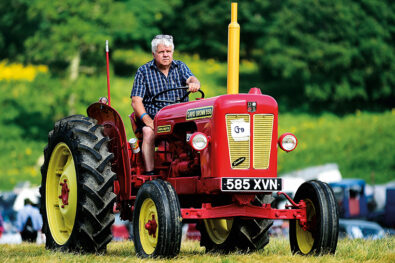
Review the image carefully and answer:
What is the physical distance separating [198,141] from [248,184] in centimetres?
64

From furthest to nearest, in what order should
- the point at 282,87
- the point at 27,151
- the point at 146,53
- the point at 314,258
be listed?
the point at 146,53
the point at 282,87
the point at 27,151
the point at 314,258

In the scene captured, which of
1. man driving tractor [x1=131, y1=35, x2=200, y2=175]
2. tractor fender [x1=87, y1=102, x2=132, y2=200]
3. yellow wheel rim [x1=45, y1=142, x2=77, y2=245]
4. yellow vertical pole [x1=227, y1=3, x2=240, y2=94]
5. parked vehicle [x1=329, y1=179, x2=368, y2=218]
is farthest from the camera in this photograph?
parked vehicle [x1=329, y1=179, x2=368, y2=218]

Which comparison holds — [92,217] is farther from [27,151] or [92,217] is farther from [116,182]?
[27,151]

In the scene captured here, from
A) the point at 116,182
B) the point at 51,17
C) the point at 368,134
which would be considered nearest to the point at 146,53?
the point at 51,17

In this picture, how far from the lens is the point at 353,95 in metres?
36.9

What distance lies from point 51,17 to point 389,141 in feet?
47.7

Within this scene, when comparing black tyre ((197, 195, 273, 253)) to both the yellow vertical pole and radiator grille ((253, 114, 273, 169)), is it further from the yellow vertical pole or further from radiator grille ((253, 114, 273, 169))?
the yellow vertical pole

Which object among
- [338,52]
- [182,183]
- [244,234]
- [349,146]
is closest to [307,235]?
[244,234]

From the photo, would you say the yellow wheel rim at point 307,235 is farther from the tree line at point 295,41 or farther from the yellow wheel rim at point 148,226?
the tree line at point 295,41

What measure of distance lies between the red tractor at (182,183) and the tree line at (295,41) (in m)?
24.5

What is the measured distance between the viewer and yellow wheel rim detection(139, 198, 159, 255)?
7934 millimetres

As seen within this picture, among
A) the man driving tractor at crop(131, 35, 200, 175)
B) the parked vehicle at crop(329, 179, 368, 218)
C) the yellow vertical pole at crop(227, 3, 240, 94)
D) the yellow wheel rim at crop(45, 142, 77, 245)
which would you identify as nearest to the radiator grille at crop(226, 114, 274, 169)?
the man driving tractor at crop(131, 35, 200, 175)

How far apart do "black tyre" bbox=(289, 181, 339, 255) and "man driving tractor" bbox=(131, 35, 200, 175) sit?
1734 millimetres

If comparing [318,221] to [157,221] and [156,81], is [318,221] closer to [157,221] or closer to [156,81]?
[157,221]
